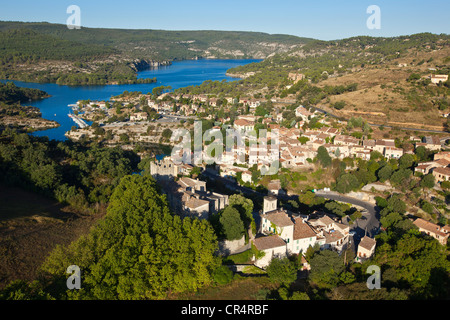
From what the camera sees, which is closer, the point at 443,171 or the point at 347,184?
the point at 443,171

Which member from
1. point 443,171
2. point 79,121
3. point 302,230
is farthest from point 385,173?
point 79,121

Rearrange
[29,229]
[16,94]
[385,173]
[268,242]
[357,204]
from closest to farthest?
1. [268,242]
2. [29,229]
3. [357,204]
4. [385,173]
5. [16,94]

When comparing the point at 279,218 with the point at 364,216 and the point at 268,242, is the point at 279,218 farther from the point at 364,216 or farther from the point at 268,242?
the point at 364,216

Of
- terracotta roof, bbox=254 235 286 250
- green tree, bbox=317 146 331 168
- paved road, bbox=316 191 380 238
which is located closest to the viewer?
terracotta roof, bbox=254 235 286 250

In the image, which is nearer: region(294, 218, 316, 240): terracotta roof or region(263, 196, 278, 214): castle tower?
region(294, 218, 316, 240): terracotta roof

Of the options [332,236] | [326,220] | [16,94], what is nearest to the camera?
[332,236]

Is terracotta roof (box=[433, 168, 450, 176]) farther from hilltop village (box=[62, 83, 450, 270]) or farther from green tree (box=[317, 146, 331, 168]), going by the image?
green tree (box=[317, 146, 331, 168])

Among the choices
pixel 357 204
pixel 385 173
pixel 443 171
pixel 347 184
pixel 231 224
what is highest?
pixel 443 171

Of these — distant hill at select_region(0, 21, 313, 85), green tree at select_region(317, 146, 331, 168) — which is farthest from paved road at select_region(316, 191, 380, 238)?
distant hill at select_region(0, 21, 313, 85)
